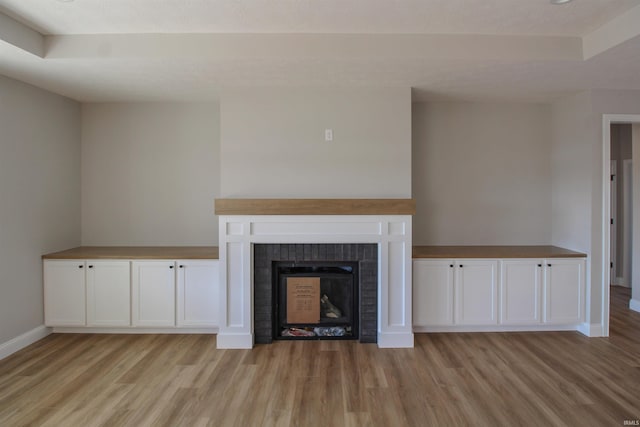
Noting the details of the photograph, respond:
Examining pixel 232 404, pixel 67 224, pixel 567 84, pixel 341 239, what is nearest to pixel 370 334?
pixel 341 239

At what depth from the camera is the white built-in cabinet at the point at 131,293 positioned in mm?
3381

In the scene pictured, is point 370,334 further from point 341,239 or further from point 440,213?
point 440,213

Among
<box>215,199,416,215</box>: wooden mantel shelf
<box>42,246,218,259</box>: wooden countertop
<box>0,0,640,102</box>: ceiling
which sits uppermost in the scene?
<box>0,0,640,102</box>: ceiling

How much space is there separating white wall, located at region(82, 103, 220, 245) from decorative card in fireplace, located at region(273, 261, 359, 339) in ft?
3.58

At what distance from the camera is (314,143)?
131 inches

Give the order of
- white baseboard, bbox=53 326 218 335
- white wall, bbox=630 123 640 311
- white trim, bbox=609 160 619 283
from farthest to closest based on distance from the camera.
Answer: white trim, bbox=609 160 619 283 → white wall, bbox=630 123 640 311 → white baseboard, bbox=53 326 218 335

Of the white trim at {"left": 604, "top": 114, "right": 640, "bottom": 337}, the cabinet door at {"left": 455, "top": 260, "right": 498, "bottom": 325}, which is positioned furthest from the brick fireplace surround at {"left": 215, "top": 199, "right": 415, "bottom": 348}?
the white trim at {"left": 604, "top": 114, "right": 640, "bottom": 337}

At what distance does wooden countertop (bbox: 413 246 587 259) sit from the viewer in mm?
3377

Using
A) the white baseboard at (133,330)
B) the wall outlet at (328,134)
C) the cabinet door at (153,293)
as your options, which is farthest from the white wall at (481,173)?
the cabinet door at (153,293)

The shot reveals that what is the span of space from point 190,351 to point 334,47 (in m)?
2.78

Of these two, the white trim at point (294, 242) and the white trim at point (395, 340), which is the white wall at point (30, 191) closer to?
the white trim at point (294, 242)

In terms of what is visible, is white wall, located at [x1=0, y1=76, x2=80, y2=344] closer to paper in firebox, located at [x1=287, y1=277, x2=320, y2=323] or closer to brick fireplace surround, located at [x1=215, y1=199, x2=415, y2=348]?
brick fireplace surround, located at [x1=215, y1=199, x2=415, y2=348]

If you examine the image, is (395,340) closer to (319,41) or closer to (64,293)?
(319,41)

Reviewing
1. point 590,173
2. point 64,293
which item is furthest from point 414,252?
point 64,293
